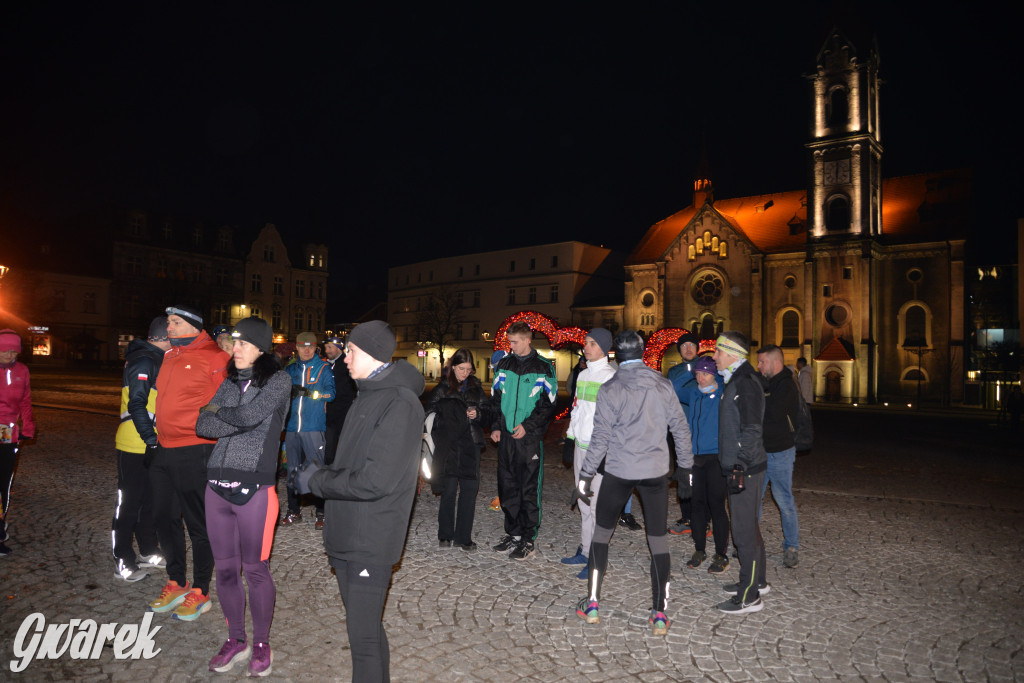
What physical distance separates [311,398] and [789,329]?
47.4m

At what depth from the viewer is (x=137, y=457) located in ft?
18.1

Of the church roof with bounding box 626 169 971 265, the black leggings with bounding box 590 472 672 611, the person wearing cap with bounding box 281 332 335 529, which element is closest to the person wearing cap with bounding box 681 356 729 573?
the black leggings with bounding box 590 472 672 611

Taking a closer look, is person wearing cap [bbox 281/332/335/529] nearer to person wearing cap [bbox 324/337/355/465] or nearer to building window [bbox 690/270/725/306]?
person wearing cap [bbox 324/337/355/465]

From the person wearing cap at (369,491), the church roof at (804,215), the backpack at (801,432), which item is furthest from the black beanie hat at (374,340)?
the church roof at (804,215)

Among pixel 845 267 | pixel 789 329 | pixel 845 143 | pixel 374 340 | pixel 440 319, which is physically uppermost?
pixel 845 143

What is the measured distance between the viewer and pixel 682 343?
837cm

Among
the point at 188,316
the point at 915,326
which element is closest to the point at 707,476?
the point at 188,316

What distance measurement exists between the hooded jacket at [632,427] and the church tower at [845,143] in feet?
157

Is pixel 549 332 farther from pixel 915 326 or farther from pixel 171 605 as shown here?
pixel 915 326

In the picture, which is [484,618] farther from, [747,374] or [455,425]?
[747,374]

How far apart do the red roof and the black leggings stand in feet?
146

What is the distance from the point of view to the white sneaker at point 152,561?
222 inches

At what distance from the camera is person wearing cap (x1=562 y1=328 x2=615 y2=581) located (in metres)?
5.89

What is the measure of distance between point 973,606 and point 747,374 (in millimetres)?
2604
